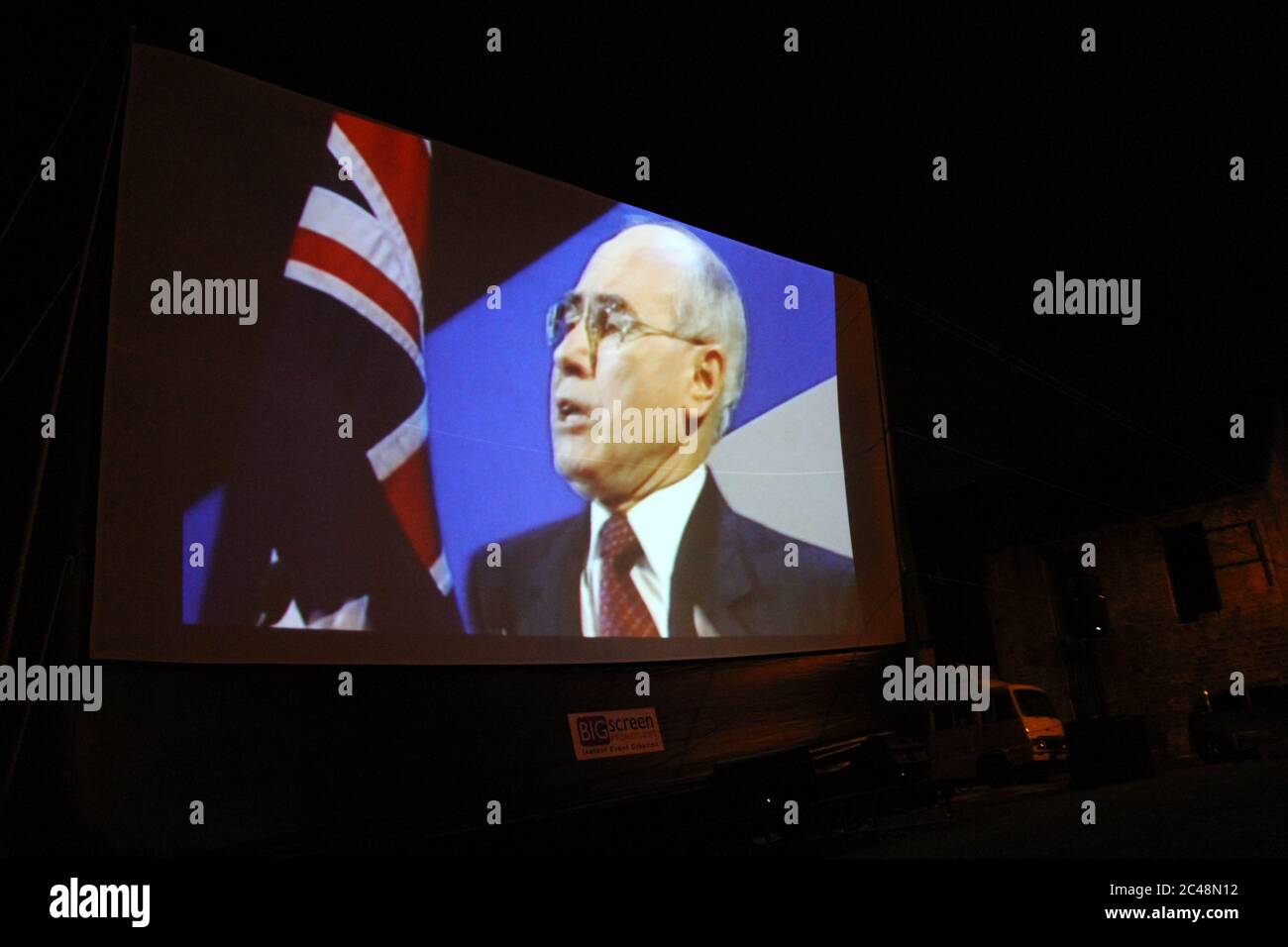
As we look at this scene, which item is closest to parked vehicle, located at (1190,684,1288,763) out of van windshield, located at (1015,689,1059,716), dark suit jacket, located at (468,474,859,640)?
van windshield, located at (1015,689,1059,716)

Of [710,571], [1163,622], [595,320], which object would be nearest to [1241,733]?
[1163,622]

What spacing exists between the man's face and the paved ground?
140 inches

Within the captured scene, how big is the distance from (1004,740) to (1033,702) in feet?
4.63

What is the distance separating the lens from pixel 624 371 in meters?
8.52

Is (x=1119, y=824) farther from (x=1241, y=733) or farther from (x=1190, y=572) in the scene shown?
(x=1190, y=572)

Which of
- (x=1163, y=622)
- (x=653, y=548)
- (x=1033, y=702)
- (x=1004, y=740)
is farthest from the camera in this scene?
(x=1163, y=622)

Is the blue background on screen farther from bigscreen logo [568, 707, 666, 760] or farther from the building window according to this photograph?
the building window

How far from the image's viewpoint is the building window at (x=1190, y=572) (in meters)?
21.0

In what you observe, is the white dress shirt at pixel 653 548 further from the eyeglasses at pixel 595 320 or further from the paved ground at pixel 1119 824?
the paved ground at pixel 1119 824

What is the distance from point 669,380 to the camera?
350 inches
